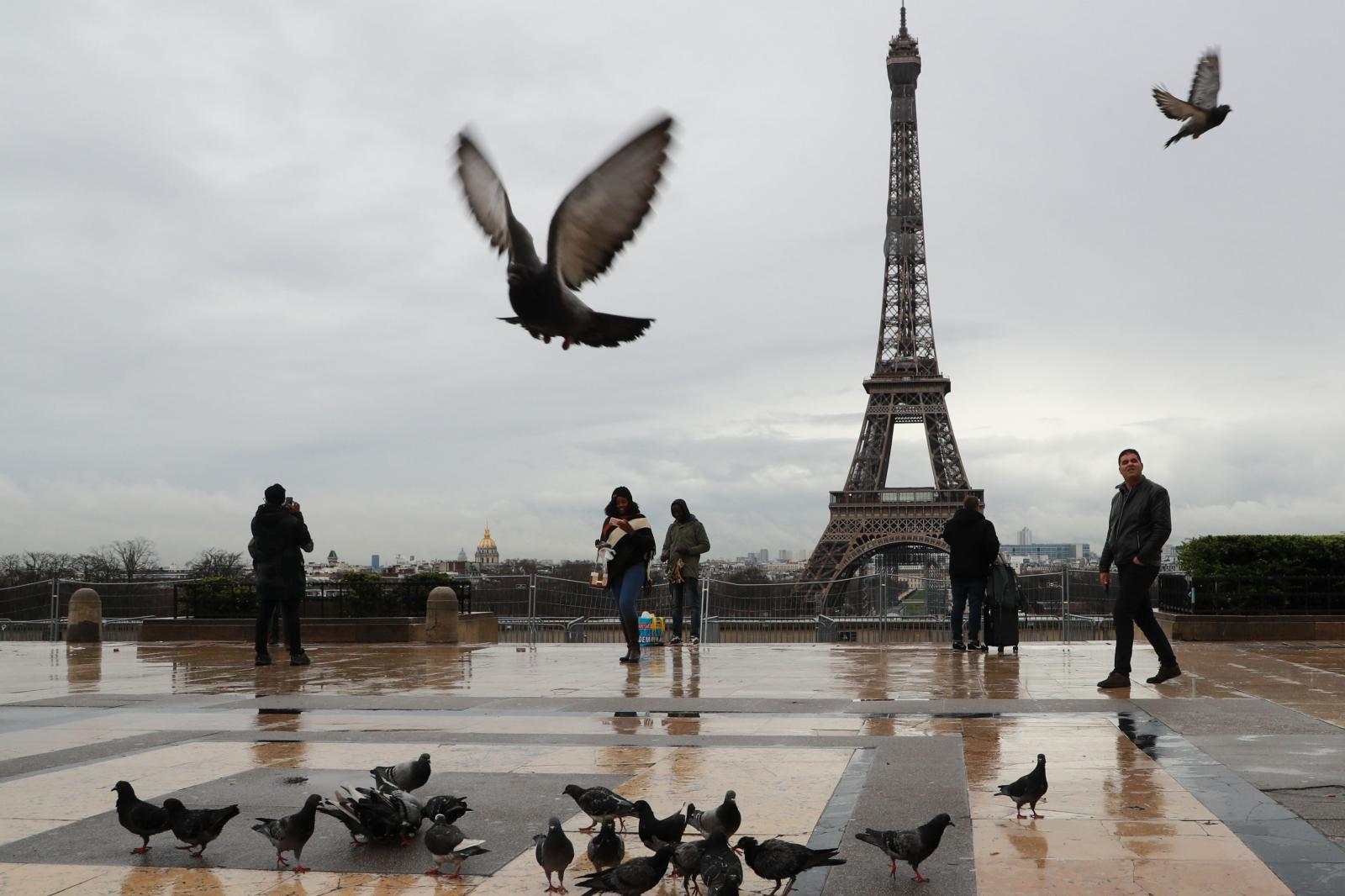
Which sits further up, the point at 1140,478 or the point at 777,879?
the point at 1140,478

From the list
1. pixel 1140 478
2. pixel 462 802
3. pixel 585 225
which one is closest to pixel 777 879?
pixel 462 802

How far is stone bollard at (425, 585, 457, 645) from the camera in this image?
17.4 meters

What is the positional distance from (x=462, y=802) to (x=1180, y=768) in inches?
135

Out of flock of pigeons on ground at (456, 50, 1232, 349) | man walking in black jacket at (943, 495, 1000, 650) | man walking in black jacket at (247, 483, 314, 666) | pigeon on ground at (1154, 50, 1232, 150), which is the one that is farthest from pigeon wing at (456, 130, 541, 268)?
man walking in black jacket at (943, 495, 1000, 650)

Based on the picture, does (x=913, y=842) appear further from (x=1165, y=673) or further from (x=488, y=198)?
(x=1165, y=673)

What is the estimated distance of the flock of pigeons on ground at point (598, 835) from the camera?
3.71 meters

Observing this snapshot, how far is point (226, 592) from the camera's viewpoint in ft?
62.5

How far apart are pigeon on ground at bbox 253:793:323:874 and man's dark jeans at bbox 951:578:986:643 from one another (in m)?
10.7

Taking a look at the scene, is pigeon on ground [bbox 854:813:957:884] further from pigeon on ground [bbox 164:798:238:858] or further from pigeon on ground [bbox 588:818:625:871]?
pigeon on ground [bbox 164:798:238:858]

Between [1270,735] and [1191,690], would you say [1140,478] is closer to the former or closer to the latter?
[1191,690]

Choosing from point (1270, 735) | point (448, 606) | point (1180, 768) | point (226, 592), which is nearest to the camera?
point (1180, 768)

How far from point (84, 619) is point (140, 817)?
1552 cm

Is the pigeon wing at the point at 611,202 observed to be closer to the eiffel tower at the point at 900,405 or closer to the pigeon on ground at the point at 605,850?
the pigeon on ground at the point at 605,850

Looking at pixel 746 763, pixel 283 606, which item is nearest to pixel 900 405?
pixel 283 606
